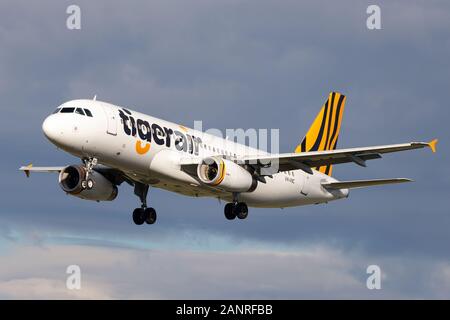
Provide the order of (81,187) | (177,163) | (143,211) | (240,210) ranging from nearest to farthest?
(177,163), (81,187), (240,210), (143,211)

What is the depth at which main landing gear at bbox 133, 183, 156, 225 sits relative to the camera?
211 ft

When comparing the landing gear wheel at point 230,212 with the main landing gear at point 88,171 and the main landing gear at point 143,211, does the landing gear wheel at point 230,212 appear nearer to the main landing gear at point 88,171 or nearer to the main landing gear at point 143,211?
the main landing gear at point 143,211

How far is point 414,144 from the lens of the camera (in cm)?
5409

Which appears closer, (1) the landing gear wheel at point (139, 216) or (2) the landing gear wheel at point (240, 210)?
(2) the landing gear wheel at point (240, 210)

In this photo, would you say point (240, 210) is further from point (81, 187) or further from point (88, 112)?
point (88, 112)

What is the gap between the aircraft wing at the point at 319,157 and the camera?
184 ft

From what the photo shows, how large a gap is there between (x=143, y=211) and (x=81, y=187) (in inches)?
265

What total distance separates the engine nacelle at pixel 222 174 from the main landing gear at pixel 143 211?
21.1 feet

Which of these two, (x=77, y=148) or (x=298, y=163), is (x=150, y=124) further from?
(x=298, y=163)

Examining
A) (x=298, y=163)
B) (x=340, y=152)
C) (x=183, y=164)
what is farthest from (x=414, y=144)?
(x=183, y=164)

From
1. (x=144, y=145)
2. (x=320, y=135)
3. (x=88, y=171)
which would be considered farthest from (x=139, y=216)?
(x=320, y=135)

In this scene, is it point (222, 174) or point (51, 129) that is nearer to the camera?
point (51, 129)

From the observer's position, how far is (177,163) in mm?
58375

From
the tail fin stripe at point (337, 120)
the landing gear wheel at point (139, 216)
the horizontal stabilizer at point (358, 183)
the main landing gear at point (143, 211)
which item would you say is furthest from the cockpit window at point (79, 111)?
the tail fin stripe at point (337, 120)
